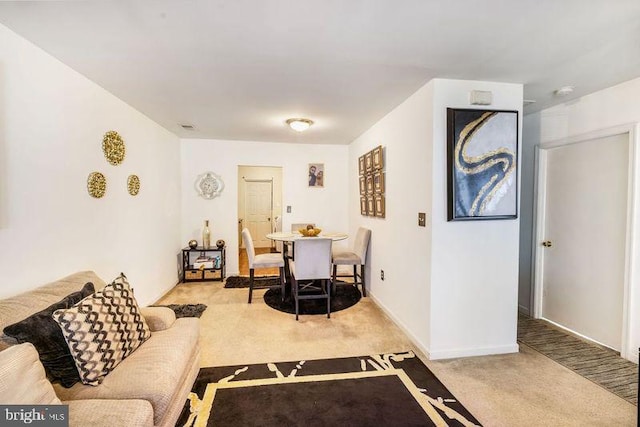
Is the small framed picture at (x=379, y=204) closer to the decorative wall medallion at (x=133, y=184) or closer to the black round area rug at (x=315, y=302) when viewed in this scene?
the black round area rug at (x=315, y=302)

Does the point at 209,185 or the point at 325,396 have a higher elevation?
the point at 209,185

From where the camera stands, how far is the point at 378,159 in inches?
141

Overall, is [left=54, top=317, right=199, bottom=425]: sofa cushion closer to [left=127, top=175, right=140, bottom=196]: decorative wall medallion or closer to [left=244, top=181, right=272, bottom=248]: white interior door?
[left=127, top=175, right=140, bottom=196]: decorative wall medallion

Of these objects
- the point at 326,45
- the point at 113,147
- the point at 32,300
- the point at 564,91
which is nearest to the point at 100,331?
the point at 32,300

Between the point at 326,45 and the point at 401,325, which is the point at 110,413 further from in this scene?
the point at 401,325

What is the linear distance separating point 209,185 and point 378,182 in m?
2.85

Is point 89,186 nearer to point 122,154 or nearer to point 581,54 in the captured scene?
point 122,154

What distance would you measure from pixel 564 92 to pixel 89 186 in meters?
4.19

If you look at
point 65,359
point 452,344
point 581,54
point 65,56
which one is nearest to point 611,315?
point 452,344

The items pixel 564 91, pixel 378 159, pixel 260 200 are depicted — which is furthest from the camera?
pixel 260 200

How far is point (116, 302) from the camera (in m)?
1.66

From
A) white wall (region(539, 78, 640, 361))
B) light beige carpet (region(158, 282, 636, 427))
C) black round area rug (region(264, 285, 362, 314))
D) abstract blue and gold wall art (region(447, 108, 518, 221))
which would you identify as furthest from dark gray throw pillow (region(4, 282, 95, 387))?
white wall (region(539, 78, 640, 361))

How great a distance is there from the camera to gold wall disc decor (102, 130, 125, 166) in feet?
8.62

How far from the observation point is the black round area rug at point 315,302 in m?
3.52
